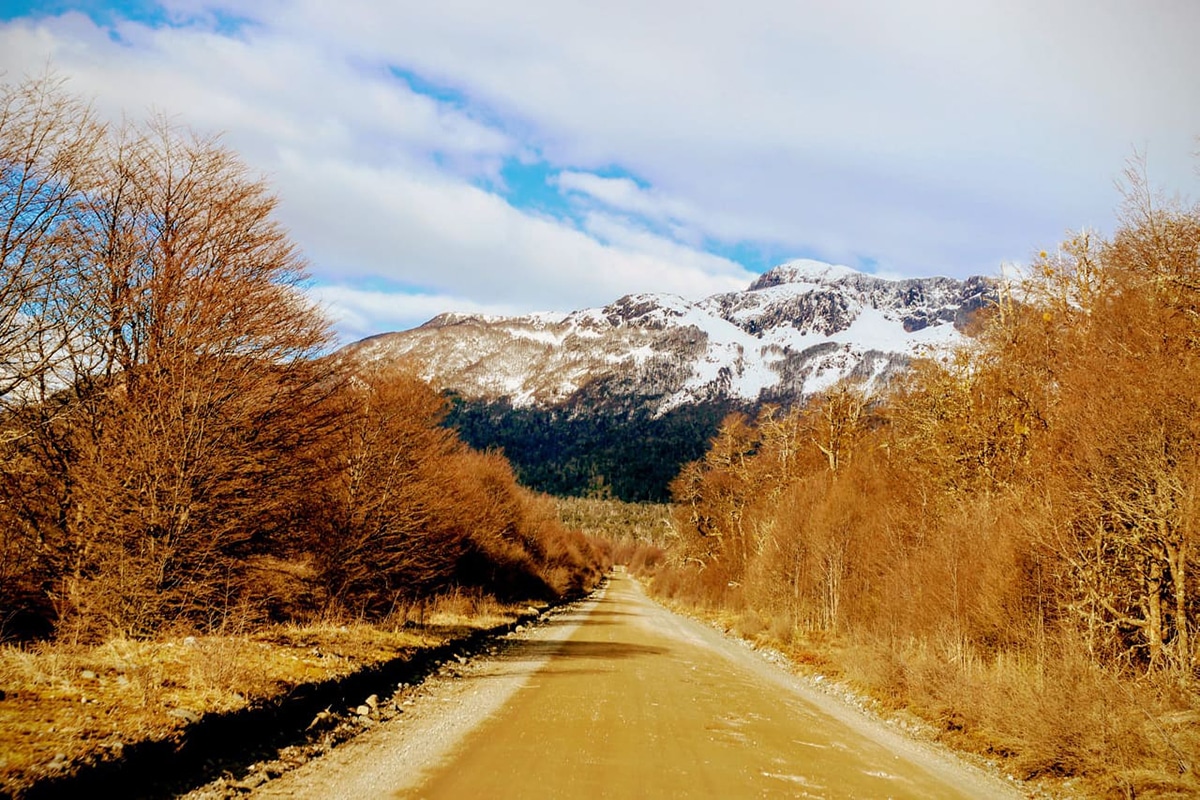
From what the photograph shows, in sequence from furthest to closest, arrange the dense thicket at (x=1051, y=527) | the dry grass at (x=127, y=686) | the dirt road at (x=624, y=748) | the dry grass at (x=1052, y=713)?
the dense thicket at (x=1051, y=527)
the dry grass at (x=1052, y=713)
the dirt road at (x=624, y=748)
the dry grass at (x=127, y=686)

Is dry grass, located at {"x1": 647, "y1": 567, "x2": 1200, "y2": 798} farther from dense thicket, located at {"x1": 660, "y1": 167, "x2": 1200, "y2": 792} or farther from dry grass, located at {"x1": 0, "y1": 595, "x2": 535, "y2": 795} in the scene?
dry grass, located at {"x1": 0, "y1": 595, "x2": 535, "y2": 795}

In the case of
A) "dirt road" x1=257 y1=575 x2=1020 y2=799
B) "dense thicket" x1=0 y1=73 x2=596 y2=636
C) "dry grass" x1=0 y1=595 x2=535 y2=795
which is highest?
"dense thicket" x1=0 y1=73 x2=596 y2=636

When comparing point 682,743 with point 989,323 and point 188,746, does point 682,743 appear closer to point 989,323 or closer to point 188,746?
point 188,746

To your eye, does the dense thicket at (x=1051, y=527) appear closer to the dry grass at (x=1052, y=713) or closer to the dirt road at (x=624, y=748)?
the dry grass at (x=1052, y=713)

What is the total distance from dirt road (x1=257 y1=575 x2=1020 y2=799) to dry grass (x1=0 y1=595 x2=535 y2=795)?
1307mm

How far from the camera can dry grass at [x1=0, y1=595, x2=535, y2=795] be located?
17.8 feet

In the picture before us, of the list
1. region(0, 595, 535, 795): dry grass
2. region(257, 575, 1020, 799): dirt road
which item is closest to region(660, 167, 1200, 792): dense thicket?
region(257, 575, 1020, 799): dirt road

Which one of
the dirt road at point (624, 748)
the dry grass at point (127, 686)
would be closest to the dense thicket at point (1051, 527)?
the dirt road at point (624, 748)

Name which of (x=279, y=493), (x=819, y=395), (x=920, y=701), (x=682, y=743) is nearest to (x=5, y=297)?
(x=279, y=493)

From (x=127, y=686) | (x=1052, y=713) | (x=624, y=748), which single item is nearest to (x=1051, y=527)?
(x=1052, y=713)

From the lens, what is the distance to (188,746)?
6.40 metres

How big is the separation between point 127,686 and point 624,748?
5.42 m

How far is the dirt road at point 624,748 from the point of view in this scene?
659cm

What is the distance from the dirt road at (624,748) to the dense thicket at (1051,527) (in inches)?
63.5
